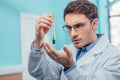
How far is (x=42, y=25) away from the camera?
1.00 meters

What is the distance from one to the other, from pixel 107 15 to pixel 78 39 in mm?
2157

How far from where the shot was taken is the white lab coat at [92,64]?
1.09 meters

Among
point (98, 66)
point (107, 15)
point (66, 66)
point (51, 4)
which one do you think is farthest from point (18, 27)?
point (107, 15)

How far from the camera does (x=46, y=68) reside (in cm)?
122

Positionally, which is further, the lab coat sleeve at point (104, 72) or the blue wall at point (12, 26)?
the blue wall at point (12, 26)

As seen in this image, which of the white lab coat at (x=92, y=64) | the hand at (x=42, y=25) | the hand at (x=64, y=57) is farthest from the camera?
the white lab coat at (x=92, y=64)

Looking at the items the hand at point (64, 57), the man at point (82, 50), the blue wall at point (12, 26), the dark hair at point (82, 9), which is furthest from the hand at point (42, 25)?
the blue wall at point (12, 26)

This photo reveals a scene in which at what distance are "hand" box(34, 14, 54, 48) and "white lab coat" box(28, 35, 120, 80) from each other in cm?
5

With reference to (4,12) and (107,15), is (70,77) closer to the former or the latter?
(4,12)

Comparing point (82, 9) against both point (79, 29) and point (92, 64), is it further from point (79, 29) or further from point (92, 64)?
point (92, 64)

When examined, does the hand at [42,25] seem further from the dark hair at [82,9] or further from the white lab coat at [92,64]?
the dark hair at [82,9]

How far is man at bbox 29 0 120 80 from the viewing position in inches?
42.2

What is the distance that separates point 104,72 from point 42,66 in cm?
32

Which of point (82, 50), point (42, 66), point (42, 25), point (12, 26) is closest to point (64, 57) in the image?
point (42, 25)
